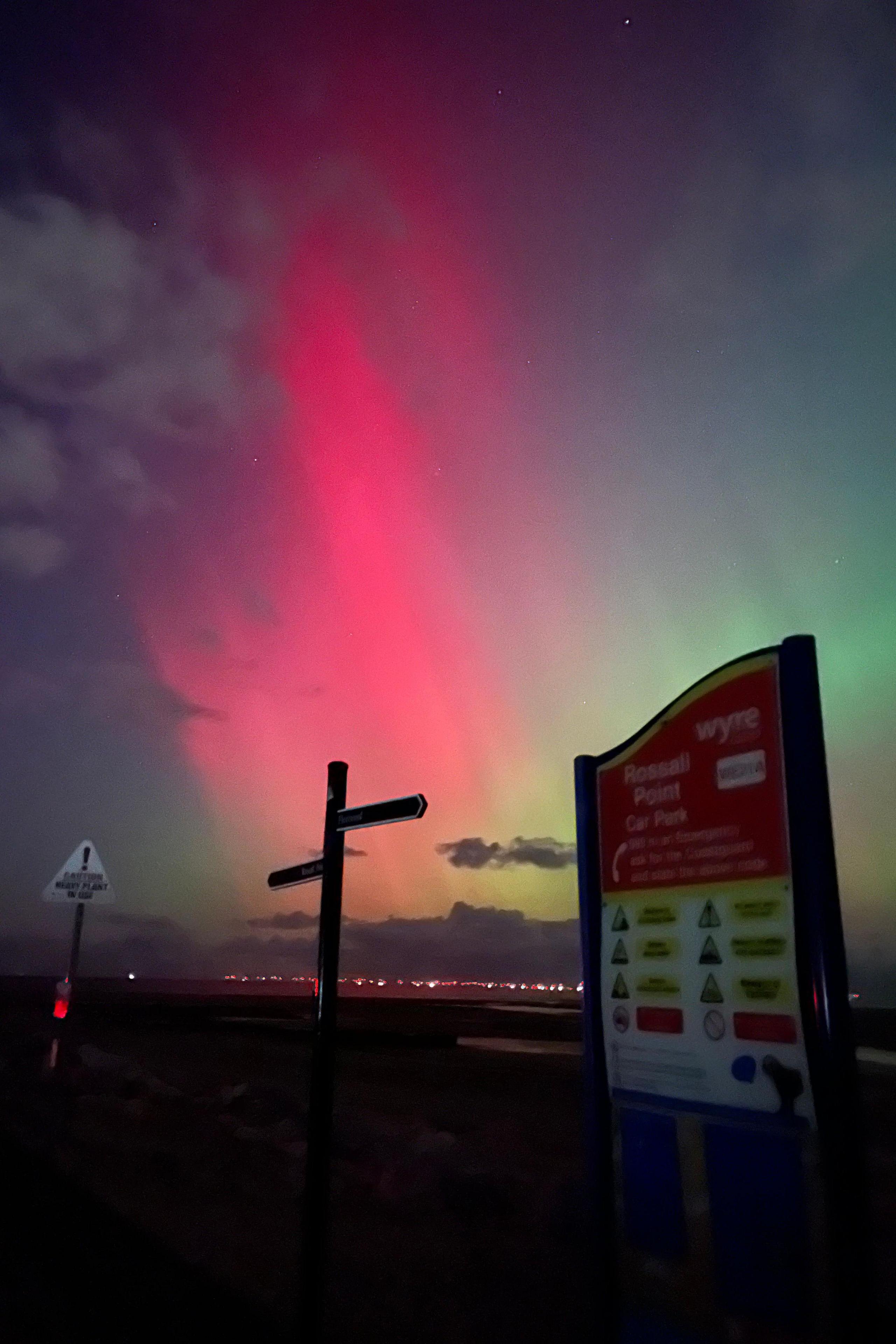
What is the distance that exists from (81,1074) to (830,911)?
45.6 feet

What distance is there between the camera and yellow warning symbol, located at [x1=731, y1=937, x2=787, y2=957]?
3.63m

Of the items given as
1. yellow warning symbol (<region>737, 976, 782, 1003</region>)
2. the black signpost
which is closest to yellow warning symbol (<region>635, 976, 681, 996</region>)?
yellow warning symbol (<region>737, 976, 782, 1003</region>)

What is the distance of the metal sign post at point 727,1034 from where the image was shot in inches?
132

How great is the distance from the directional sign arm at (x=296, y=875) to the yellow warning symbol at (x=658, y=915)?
1.94 meters

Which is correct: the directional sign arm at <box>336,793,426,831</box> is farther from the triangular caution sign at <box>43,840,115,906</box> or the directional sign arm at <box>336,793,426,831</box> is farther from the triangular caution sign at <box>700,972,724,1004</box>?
the triangular caution sign at <box>43,840,115,906</box>

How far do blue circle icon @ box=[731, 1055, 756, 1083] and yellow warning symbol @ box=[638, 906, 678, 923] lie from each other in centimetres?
68

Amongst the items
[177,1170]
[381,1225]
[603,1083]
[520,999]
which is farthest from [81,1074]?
[520,999]

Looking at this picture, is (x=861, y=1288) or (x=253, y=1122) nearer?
(x=861, y=1288)

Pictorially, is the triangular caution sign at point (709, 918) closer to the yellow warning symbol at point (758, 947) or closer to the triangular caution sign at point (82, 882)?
the yellow warning symbol at point (758, 947)

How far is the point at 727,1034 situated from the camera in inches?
150

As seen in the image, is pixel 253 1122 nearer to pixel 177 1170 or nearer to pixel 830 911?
pixel 177 1170

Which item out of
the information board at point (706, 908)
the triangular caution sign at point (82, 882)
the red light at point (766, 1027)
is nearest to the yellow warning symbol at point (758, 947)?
the information board at point (706, 908)

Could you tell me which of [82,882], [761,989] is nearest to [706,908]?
[761,989]

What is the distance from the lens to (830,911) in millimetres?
3512
